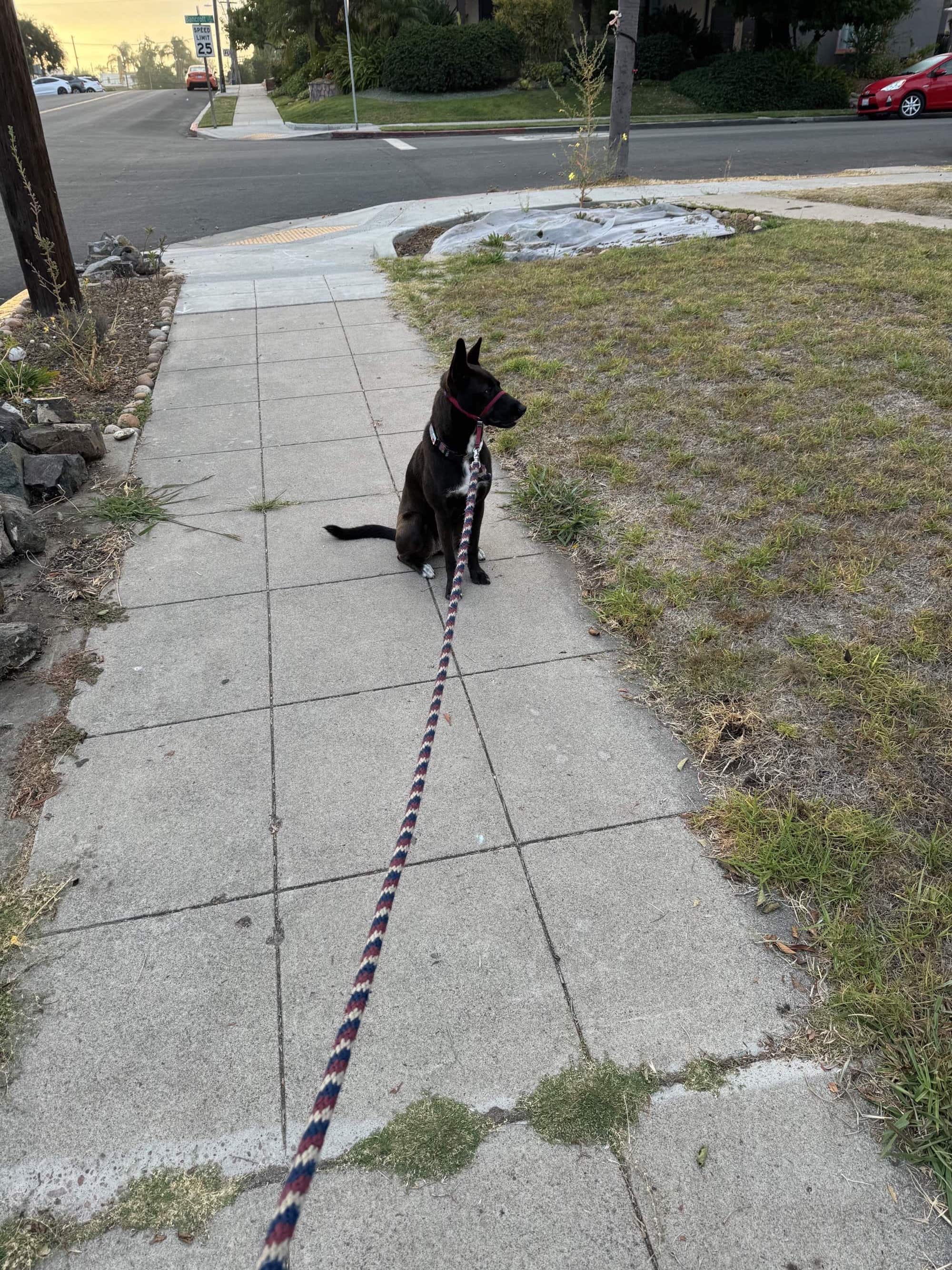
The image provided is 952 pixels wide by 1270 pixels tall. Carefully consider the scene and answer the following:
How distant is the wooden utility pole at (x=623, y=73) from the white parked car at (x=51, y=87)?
56613 millimetres

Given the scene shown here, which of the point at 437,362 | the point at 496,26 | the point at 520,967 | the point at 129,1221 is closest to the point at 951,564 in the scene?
the point at 520,967

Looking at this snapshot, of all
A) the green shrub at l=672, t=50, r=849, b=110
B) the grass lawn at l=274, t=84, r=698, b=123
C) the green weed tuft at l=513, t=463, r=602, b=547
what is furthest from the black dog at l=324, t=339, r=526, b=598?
the green shrub at l=672, t=50, r=849, b=110

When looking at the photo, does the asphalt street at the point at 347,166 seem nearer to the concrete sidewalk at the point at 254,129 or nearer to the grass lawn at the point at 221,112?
the concrete sidewalk at the point at 254,129

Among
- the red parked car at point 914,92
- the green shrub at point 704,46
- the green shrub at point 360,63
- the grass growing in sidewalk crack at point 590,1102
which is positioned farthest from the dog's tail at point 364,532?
the green shrub at point 704,46

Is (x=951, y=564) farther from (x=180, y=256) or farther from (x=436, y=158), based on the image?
(x=436, y=158)

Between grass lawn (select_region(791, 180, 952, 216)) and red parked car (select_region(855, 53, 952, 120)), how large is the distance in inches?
579

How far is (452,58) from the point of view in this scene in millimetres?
30547

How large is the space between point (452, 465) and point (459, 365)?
0.44m

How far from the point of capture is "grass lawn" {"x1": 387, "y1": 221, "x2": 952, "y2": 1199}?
2252mm

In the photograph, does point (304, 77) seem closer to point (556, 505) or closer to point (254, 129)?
point (254, 129)

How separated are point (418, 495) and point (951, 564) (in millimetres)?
2670

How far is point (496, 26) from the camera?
30578 mm

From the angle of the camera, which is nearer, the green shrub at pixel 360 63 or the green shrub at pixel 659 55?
the green shrub at pixel 659 55

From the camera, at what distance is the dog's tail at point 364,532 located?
14.2 ft
